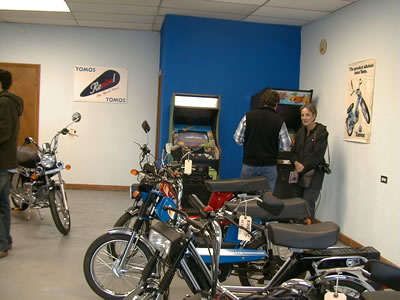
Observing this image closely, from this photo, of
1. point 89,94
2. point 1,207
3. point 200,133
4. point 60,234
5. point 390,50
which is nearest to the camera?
point 1,207

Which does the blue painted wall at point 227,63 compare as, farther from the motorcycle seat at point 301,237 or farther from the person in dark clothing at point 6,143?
the motorcycle seat at point 301,237

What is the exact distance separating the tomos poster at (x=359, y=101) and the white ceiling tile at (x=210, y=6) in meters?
1.55

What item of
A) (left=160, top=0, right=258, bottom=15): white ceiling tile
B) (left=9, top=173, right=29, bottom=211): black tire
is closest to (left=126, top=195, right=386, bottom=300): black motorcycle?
(left=9, top=173, right=29, bottom=211): black tire

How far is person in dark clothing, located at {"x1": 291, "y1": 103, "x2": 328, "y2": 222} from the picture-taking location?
4855 mm

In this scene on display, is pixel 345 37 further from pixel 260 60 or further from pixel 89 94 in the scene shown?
pixel 89 94

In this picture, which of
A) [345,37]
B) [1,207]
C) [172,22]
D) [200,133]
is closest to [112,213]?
[200,133]

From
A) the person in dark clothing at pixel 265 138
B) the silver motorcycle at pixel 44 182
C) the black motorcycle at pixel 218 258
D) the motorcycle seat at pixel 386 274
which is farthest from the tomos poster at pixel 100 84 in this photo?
the motorcycle seat at pixel 386 274

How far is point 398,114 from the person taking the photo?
13.6ft

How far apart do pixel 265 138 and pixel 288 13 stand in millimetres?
2291

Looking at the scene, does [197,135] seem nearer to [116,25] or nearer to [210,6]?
[210,6]

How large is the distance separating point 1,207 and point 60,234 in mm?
1011

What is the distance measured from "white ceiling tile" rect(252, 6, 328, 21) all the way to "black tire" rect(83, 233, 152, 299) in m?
3.75

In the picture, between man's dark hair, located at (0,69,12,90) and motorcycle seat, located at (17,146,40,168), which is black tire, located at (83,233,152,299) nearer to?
man's dark hair, located at (0,69,12,90)

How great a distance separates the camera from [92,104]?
24.7ft
